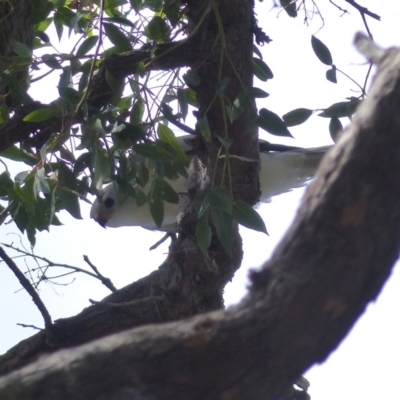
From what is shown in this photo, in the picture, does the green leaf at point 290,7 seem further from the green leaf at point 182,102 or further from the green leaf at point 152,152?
the green leaf at point 152,152

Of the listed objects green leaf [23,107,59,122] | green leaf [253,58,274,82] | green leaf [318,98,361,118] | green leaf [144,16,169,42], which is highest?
green leaf [144,16,169,42]

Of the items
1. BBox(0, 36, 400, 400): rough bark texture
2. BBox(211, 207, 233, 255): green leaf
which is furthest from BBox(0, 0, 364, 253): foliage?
BBox(0, 36, 400, 400): rough bark texture

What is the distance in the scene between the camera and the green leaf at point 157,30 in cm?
230

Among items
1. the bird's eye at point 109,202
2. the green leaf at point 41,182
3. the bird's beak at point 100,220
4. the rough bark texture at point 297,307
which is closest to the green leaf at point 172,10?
the green leaf at point 41,182

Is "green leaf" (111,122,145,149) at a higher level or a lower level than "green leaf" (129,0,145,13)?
lower

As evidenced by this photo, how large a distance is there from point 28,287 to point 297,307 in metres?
1.42

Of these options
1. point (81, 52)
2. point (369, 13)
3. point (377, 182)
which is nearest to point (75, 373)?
point (377, 182)

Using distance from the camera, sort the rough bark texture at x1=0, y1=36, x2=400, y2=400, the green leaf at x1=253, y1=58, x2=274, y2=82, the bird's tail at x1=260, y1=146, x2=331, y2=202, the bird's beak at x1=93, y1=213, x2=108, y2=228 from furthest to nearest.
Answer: the bird's beak at x1=93, y1=213, x2=108, y2=228 → the bird's tail at x1=260, y1=146, x2=331, y2=202 → the green leaf at x1=253, y1=58, x2=274, y2=82 → the rough bark texture at x1=0, y1=36, x2=400, y2=400

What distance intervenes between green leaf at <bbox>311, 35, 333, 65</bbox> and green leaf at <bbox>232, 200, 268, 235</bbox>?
0.49 m

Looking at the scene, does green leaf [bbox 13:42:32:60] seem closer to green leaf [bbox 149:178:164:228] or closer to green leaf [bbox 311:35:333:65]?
green leaf [bbox 149:178:164:228]

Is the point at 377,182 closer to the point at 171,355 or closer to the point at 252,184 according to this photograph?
the point at 171,355

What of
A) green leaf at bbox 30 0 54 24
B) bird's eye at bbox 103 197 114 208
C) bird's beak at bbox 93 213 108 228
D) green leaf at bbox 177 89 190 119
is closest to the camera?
green leaf at bbox 177 89 190 119

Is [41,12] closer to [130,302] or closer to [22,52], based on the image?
[22,52]

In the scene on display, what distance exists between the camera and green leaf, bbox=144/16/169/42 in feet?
7.56
